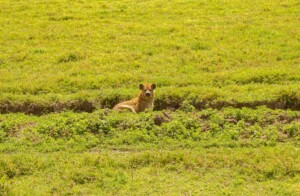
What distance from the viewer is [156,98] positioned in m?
14.7

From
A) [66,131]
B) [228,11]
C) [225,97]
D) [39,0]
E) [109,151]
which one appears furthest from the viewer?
[39,0]

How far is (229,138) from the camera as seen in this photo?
1176cm

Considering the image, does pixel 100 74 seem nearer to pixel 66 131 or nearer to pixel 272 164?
pixel 66 131

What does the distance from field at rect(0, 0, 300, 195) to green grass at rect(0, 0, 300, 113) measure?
4cm

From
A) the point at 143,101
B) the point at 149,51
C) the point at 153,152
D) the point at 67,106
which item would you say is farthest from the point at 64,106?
the point at 149,51

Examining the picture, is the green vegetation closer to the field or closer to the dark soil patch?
the field

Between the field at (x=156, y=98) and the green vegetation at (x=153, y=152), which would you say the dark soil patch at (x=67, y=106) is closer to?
the field at (x=156, y=98)

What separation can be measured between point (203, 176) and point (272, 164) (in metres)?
1.37

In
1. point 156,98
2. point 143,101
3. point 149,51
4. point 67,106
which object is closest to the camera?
point 143,101

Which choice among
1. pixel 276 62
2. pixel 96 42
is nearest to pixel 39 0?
pixel 96 42

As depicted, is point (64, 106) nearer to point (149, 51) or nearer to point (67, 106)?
point (67, 106)

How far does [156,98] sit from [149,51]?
13.7 ft

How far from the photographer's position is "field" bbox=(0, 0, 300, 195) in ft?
33.5

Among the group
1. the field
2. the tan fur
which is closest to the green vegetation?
the field
